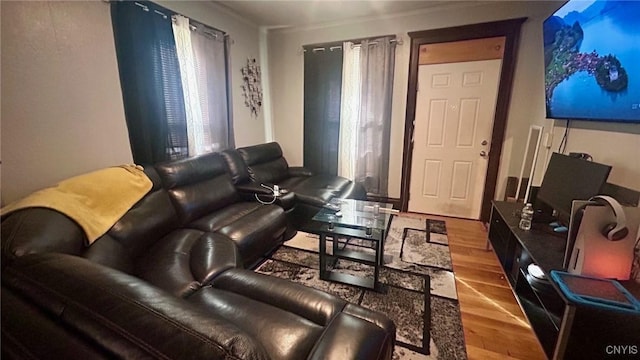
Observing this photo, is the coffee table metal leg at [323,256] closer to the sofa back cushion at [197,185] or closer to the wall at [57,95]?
the sofa back cushion at [197,185]

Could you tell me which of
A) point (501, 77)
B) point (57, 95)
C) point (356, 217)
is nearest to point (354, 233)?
point (356, 217)

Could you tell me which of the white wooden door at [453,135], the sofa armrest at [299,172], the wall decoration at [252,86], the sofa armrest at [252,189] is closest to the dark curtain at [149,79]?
the sofa armrest at [252,189]

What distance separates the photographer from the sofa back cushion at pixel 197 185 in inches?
89.3

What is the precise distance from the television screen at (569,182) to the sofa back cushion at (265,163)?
2.70m

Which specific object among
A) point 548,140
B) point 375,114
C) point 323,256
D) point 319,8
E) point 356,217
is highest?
point 319,8

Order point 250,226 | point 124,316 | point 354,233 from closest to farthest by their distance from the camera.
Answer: point 124,316 → point 354,233 → point 250,226

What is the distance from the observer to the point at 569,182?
1.84 meters

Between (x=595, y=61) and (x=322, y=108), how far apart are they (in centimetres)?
272

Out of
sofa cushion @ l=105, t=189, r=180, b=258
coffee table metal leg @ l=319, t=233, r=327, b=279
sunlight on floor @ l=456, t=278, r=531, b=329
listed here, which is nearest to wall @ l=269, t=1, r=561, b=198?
sunlight on floor @ l=456, t=278, r=531, b=329

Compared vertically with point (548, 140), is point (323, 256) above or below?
below

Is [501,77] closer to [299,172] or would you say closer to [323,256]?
[299,172]

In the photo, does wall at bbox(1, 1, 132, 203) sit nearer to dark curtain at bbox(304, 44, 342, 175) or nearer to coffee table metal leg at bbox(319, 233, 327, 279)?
coffee table metal leg at bbox(319, 233, 327, 279)

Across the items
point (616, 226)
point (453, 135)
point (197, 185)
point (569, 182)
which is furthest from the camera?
point (453, 135)

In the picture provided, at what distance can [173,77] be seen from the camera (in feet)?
8.39
